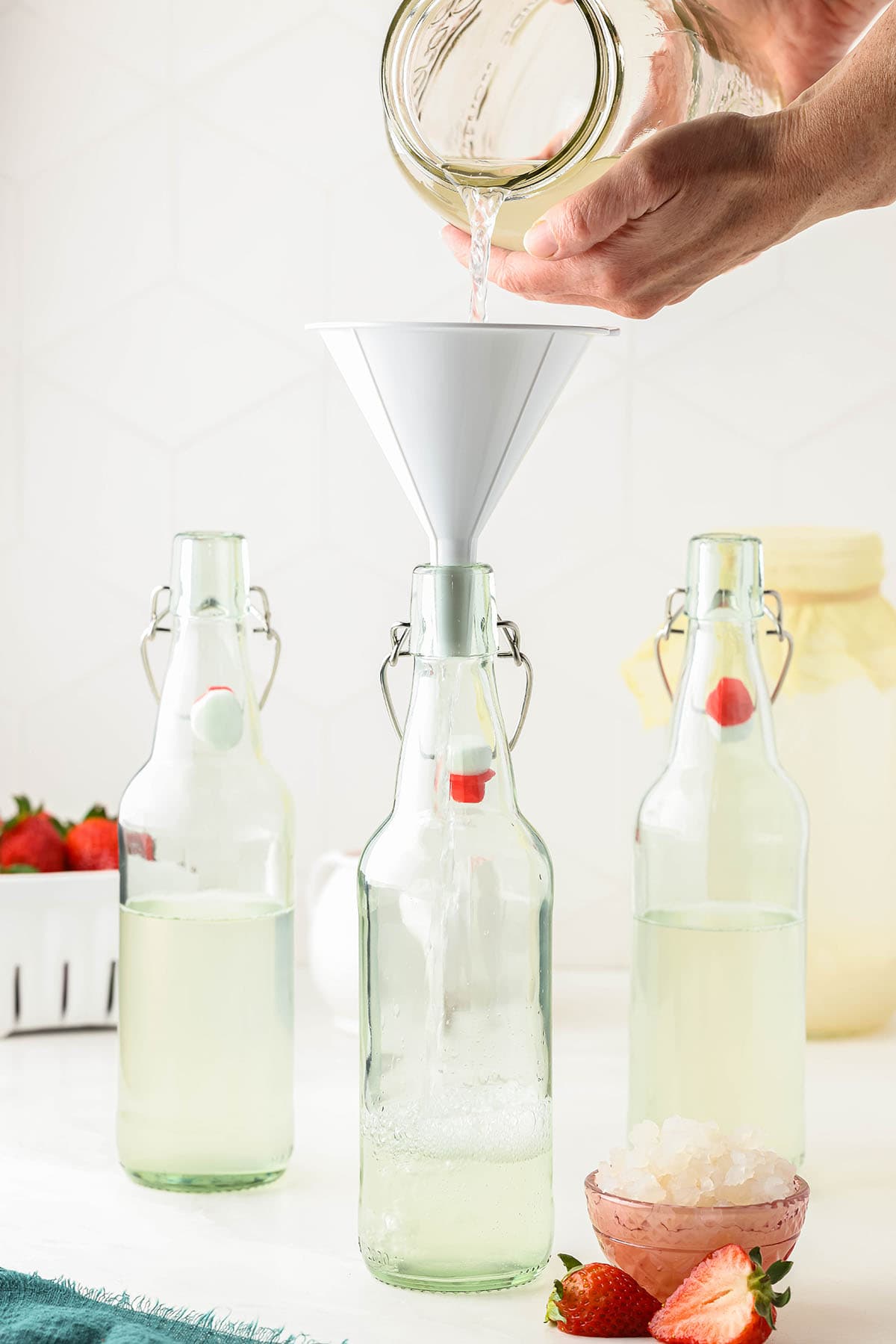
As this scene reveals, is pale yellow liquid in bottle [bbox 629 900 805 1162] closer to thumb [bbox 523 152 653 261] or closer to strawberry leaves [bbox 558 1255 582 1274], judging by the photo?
strawberry leaves [bbox 558 1255 582 1274]

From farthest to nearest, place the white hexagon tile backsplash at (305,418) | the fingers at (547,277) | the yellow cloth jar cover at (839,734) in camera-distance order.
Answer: the white hexagon tile backsplash at (305,418)
the yellow cloth jar cover at (839,734)
the fingers at (547,277)

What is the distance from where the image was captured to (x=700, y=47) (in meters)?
0.85

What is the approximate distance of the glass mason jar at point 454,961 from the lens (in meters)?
0.75

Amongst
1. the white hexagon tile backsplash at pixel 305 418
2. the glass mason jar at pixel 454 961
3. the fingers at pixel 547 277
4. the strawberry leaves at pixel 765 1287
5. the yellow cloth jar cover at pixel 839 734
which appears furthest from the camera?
the white hexagon tile backsplash at pixel 305 418

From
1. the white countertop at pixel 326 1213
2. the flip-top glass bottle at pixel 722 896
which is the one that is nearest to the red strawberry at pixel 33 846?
the white countertop at pixel 326 1213

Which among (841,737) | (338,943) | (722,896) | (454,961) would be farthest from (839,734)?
(454,961)

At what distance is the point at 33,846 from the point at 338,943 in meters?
0.25

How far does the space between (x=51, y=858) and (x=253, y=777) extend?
39 cm

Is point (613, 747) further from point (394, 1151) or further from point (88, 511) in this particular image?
point (394, 1151)

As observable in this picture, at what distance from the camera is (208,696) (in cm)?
89

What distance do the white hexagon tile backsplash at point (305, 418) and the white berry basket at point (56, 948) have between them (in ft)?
0.87

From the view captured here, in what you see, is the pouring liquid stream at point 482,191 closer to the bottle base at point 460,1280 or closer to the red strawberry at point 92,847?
the bottle base at point 460,1280

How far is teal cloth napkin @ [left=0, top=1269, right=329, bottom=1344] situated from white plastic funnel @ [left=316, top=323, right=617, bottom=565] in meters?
0.37

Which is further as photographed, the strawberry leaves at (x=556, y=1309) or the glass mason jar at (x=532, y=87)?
the glass mason jar at (x=532, y=87)
